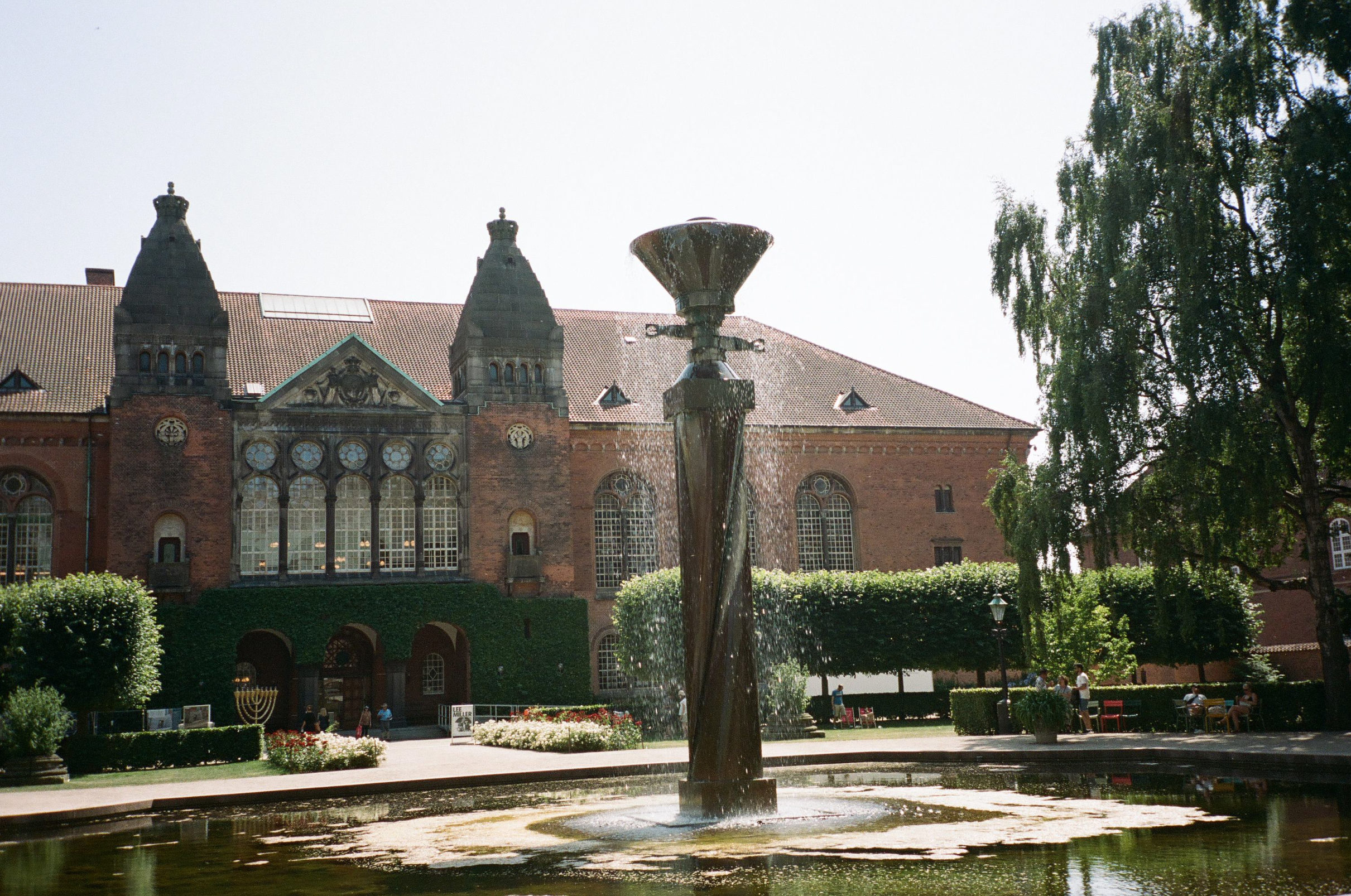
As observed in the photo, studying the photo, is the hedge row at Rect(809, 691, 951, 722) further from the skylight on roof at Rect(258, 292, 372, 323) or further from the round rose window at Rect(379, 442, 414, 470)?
the skylight on roof at Rect(258, 292, 372, 323)

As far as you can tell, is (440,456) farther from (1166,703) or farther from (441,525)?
(1166,703)

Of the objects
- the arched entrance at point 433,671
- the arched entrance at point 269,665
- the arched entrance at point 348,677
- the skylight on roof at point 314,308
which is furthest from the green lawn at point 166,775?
the skylight on roof at point 314,308

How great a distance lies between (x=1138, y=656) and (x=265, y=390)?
30293mm

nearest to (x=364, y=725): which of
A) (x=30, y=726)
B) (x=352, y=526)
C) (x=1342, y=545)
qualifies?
(x=352, y=526)

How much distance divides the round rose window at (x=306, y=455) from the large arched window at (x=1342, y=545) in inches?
1471

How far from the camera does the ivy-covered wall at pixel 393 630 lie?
123ft

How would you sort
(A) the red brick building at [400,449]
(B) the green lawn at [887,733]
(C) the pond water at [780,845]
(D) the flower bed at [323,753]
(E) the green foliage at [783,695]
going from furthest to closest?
(A) the red brick building at [400,449]
(E) the green foliage at [783,695]
(B) the green lawn at [887,733]
(D) the flower bed at [323,753]
(C) the pond water at [780,845]

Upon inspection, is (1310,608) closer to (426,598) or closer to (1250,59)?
(1250,59)

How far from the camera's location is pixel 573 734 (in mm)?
26172

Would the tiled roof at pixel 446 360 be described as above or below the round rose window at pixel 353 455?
above

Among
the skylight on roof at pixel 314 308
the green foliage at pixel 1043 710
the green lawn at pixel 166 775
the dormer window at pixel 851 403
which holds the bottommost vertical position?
the green lawn at pixel 166 775

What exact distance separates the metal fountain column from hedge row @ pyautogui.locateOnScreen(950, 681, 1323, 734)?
1309 centimetres

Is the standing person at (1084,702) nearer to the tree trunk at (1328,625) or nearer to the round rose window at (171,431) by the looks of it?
the tree trunk at (1328,625)

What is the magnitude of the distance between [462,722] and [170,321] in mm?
16494
